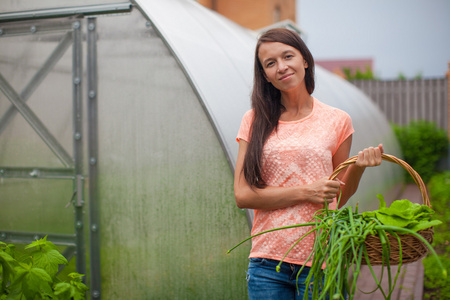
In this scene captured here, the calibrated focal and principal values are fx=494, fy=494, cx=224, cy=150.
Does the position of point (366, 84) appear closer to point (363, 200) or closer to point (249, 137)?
point (363, 200)

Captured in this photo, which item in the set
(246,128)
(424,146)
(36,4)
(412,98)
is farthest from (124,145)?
(412,98)

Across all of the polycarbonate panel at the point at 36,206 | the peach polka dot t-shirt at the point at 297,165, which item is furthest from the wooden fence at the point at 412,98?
the peach polka dot t-shirt at the point at 297,165

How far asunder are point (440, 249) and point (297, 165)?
5.19 metres

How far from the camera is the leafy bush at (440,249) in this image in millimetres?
4980

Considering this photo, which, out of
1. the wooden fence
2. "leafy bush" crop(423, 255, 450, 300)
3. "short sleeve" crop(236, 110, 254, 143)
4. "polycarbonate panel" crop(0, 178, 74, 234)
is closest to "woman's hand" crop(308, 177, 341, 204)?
"short sleeve" crop(236, 110, 254, 143)

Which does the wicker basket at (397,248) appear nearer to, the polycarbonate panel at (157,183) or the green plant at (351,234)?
the green plant at (351,234)

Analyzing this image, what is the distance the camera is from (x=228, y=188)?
135 inches

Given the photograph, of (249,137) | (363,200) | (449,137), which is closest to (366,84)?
(449,137)

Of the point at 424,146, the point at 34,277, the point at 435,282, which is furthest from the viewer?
the point at 424,146

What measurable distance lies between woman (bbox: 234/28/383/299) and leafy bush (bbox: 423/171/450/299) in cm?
152

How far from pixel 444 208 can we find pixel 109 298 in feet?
22.8

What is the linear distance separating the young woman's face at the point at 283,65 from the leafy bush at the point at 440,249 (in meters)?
1.82

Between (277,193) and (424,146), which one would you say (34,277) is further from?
(424,146)

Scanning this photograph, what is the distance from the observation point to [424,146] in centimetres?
1365
